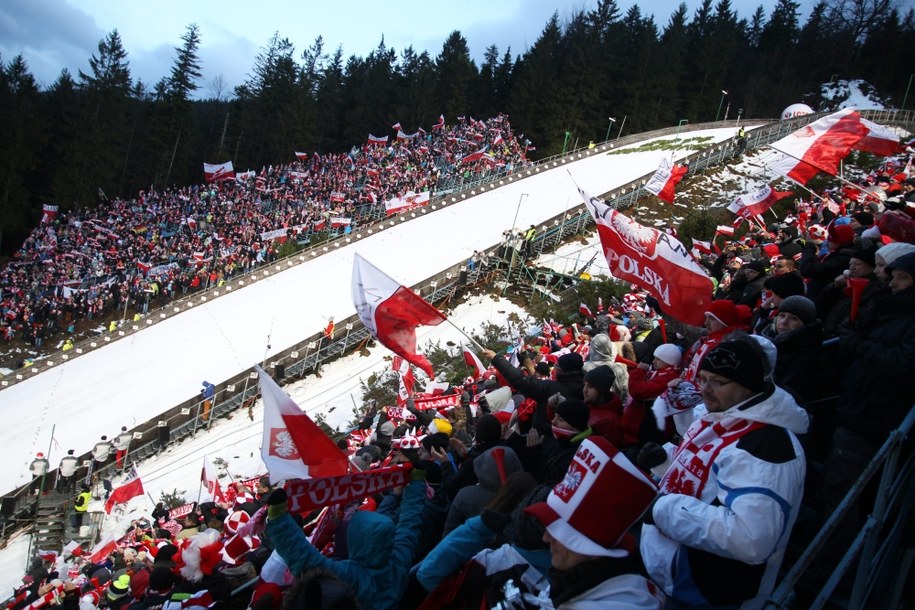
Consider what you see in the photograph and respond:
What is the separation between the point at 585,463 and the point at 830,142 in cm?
1201

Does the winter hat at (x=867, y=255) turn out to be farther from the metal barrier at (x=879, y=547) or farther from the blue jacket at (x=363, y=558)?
the blue jacket at (x=363, y=558)

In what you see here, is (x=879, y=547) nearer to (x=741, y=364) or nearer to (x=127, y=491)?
(x=741, y=364)

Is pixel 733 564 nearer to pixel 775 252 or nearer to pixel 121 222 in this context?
pixel 775 252

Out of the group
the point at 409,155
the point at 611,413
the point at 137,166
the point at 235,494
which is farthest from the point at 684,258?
the point at 137,166

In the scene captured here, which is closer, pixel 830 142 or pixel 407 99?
pixel 830 142

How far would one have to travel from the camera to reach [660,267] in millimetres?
6680

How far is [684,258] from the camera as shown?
6.59 metres

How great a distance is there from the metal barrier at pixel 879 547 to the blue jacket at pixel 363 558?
1.90 meters

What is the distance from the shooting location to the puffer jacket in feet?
8.25

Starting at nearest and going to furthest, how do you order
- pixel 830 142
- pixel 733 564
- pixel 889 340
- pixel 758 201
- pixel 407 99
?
1. pixel 733 564
2. pixel 889 340
3. pixel 830 142
4. pixel 758 201
5. pixel 407 99

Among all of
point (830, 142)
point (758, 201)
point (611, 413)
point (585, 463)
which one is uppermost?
point (830, 142)

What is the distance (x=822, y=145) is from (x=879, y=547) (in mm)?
10621

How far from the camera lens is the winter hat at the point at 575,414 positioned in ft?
13.4

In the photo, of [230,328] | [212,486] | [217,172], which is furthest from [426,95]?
[212,486]
